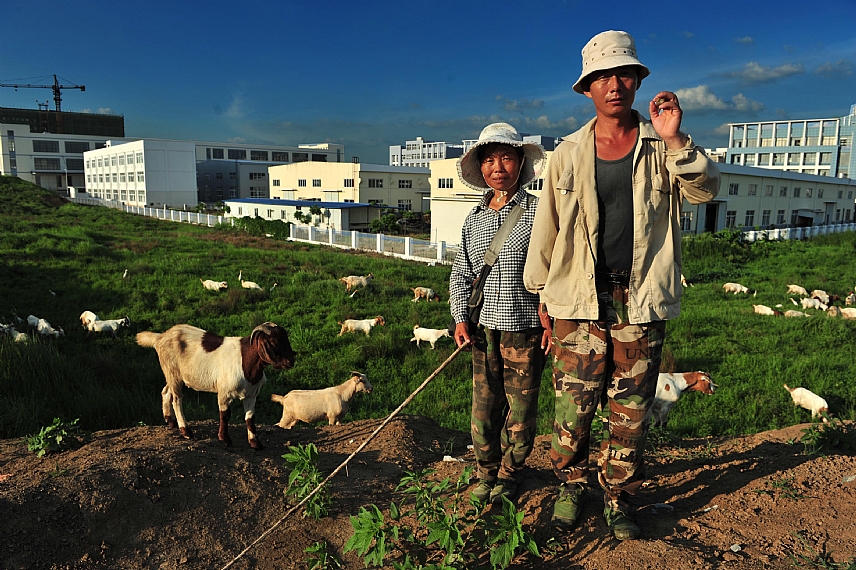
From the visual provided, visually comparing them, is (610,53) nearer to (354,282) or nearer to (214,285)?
(354,282)

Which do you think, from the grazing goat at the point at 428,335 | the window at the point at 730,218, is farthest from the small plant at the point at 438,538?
the window at the point at 730,218

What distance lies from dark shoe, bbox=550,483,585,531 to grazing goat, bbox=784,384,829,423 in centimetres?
488

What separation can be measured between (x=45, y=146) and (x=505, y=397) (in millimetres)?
79469

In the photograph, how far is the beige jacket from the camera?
2.55 meters

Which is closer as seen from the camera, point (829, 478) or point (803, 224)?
point (829, 478)

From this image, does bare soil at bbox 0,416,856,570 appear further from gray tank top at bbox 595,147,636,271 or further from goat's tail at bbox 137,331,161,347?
gray tank top at bbox 595,147,636,271

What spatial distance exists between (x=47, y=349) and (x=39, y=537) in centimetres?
435

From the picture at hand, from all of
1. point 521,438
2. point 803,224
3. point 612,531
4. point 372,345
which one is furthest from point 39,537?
point 803,224

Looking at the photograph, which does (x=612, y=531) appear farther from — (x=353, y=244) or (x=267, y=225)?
(x=267, y=225)

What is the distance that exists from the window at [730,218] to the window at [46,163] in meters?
71.2

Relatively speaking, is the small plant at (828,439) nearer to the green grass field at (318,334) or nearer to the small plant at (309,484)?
the green grass field at (318,334)

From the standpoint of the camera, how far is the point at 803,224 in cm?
3953

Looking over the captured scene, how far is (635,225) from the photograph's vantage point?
2590 millimetres

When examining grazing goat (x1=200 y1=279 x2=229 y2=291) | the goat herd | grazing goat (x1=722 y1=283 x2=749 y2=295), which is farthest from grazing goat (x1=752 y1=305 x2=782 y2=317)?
grazing goat (x1=200 y1=279 x2=229 y2=291)
